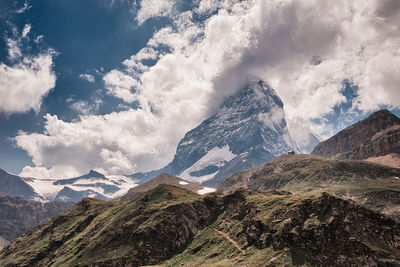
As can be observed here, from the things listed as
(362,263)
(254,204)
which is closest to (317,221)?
(362,263)

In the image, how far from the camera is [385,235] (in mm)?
132125

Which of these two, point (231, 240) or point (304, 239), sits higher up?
point (231, 240)

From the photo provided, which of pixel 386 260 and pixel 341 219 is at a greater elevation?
pixel 341 219

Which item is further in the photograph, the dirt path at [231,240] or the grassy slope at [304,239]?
the dirt path at [231,240]

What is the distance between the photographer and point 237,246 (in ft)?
541

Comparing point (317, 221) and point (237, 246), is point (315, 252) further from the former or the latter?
point (237, 246)

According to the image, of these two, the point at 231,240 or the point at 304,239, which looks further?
the point at 231,240

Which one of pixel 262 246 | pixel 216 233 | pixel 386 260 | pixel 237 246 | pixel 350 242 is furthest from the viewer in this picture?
pixel 216 233

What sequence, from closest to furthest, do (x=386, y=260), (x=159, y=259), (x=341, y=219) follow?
(x=386, y=260), (x=341, y=219), (x=159, y=259)

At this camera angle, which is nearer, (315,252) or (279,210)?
(315,252)

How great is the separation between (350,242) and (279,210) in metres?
42.3

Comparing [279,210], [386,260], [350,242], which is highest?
[279,210]

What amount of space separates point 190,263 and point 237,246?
2765cm

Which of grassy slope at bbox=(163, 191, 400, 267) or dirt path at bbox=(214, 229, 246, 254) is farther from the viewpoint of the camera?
dirt path at bbox=(214, 229, 246, 254)
